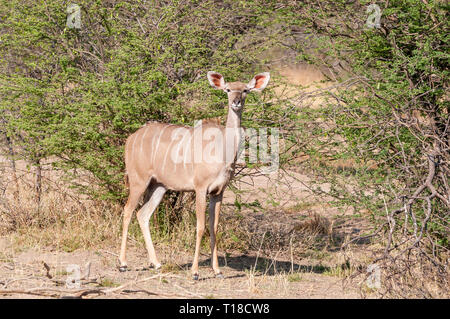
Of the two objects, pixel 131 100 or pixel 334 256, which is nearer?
pixel 131 100

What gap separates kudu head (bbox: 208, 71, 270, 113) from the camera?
19.1ft

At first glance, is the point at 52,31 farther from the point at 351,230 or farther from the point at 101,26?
the point at 351,230

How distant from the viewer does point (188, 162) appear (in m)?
6.11

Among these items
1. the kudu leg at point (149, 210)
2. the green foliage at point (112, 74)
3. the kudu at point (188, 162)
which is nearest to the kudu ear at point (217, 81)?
the kudu at point (188, 162)

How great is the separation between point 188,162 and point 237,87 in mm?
786

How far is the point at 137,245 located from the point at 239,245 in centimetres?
106

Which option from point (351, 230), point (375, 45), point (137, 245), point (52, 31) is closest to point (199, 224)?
point (137, 245)

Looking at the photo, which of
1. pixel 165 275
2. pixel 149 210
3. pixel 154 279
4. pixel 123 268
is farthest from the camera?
pixel 149 210

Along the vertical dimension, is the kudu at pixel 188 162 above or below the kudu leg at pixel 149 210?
above

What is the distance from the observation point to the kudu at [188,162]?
590cm

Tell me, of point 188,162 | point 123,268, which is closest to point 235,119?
point 188,162

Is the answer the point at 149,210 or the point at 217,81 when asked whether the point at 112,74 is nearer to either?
the point at 217,81

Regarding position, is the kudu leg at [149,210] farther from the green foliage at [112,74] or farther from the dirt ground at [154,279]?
the green foliage at [112,74]

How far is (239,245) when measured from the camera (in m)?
7.24
